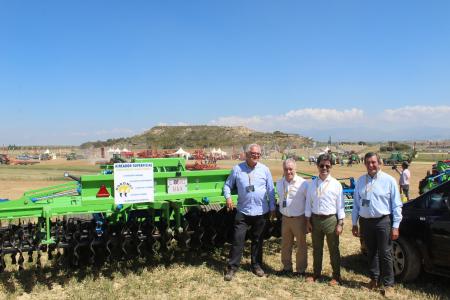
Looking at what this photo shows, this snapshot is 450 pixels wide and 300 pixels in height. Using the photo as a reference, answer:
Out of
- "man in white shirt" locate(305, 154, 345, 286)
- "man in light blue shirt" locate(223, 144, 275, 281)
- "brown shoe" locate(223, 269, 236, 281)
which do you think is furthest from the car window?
"brown shoe" locate(223, 269, 236, 281)

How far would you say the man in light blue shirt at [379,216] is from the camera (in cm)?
515

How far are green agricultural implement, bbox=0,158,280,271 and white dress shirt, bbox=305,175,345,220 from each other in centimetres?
146

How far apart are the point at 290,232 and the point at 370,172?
1483mm

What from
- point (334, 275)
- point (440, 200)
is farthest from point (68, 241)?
point (440, 200)

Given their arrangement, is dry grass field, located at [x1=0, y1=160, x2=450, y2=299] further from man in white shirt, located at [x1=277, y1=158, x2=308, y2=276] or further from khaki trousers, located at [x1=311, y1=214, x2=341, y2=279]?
man in white shirt, located at [x1=277, y1=158, x2=308, y2=276]

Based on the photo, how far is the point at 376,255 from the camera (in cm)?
534

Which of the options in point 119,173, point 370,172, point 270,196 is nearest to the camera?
point 370,172

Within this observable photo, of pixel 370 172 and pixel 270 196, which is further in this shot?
pixel 270 196

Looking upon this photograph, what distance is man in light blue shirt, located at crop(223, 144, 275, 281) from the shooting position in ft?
19.4

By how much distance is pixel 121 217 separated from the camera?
21.9 ft

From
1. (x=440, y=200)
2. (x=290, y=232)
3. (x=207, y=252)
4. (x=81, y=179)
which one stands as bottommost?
(x=207, y=252)

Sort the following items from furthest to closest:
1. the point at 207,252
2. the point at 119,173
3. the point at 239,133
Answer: the point at 239,133, the point at 207,252, the point at 119,173

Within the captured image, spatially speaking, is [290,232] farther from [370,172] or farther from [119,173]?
[119,173]

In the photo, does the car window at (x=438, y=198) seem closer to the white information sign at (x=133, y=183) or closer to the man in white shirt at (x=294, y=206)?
the man in white shirt at (x=294, y=206)
